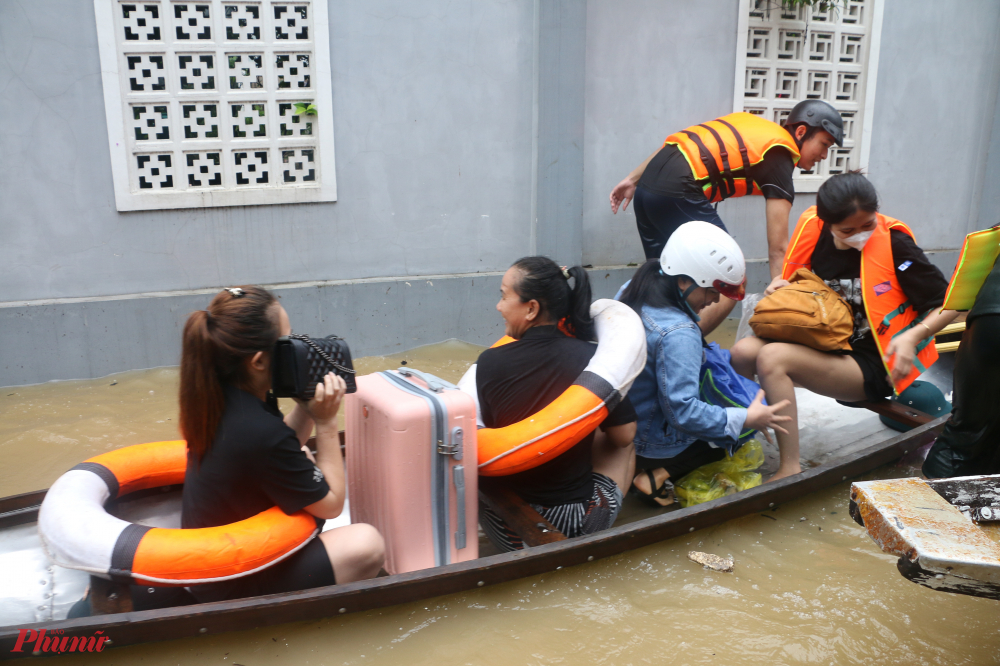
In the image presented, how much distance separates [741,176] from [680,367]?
1.95 m

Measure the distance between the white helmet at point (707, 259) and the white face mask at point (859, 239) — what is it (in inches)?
28.1

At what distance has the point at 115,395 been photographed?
185 inches

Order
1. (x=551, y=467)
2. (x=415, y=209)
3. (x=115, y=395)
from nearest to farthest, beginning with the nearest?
(x=551, y=467) → (x=115, y=395) → (x=415, y=209)

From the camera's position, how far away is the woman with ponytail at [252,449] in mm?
1924

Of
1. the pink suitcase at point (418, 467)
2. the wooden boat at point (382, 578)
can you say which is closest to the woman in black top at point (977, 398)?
the wooden boat at point (382, 578)

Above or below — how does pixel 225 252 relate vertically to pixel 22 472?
above

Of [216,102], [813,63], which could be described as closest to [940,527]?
[216,102]

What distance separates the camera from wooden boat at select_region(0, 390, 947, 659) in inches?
78.4

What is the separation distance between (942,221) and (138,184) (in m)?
7.74

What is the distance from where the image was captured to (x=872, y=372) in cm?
349

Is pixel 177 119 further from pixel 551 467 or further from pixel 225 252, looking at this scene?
pixel 551 467

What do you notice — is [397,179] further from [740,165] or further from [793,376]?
[793,376]

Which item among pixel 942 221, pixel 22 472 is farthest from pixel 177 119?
pixel 942 221

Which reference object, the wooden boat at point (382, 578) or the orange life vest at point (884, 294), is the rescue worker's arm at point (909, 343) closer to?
the orange life vest at point (884, 294)
